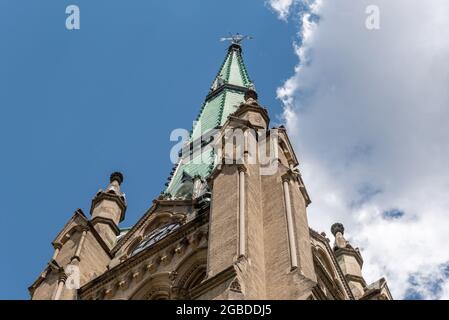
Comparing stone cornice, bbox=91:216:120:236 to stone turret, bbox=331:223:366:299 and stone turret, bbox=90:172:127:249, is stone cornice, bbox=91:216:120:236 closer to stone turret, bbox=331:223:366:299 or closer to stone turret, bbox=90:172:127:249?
stone turret, bbox=90:172:127:249

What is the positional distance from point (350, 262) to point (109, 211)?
900cm

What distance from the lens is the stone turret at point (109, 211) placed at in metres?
27.5

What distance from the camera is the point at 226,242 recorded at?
17016 millimetres

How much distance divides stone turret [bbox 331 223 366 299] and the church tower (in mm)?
45

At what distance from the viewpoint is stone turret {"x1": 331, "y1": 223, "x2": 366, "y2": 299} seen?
29.4 meters

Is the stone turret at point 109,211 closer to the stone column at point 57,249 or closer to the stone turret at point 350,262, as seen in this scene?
the stone column at point 57,249

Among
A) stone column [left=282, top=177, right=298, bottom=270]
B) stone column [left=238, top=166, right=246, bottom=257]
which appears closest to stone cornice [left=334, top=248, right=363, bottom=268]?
stone column [left=282, top=177, right=298, bottom=270]

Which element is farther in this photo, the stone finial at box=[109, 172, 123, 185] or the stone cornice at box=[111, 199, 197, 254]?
the stone finial at box=[109, 172, 123, 185]

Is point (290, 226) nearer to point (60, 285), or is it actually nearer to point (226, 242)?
point (226, 242)

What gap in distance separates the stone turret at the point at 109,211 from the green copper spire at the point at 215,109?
3.34 m
